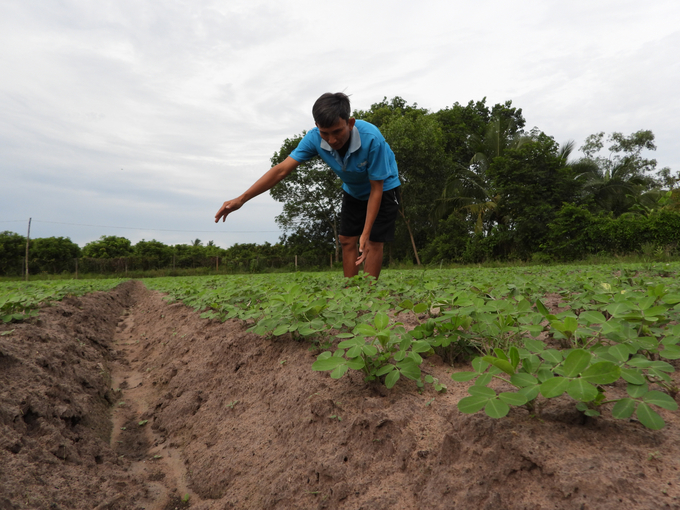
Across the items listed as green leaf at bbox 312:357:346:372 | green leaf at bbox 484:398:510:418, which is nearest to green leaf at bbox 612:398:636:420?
green leaf at bbox 484:398:510:418

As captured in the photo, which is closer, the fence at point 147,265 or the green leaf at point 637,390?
the green leaf at point 637,390

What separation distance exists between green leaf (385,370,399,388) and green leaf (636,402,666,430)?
701 millimetres

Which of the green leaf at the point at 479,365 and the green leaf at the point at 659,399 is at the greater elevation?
the green leaf at the point at 479,365

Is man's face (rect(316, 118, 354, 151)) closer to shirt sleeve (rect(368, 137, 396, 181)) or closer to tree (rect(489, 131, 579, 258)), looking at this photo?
shirt sleeve (rect(368, 137, 396, 181))

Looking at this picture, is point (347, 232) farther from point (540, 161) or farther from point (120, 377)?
point (540, 161)

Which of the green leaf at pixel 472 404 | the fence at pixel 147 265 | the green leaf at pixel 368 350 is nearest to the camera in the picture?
the green leaf at pixel 472 404

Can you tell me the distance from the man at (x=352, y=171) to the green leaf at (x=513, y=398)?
2046mm

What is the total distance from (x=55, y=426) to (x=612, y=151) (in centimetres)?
4180

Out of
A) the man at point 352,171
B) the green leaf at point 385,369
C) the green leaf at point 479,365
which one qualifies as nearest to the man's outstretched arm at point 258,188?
the man at point 352,171

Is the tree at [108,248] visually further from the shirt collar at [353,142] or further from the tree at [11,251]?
the shirt collar at [353,142]

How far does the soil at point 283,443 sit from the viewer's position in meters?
1.05

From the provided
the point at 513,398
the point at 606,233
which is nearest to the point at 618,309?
the point at 513,398

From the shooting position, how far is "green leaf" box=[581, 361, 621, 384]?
1.12 meters

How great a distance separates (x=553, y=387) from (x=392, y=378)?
0.54 meters
